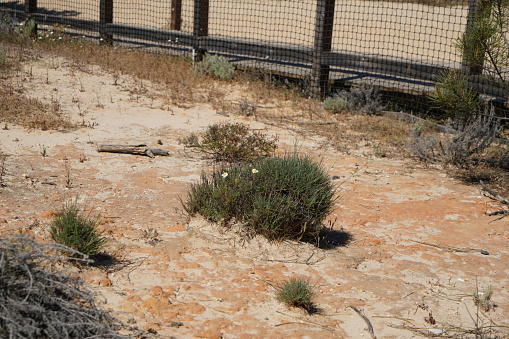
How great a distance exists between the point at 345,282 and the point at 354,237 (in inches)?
33.6

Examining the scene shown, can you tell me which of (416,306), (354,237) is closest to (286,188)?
(354,237)

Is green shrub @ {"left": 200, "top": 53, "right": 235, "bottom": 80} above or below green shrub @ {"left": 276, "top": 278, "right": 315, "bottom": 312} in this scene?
above

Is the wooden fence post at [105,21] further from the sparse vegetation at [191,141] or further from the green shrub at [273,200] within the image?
the green shrub at [273,200]

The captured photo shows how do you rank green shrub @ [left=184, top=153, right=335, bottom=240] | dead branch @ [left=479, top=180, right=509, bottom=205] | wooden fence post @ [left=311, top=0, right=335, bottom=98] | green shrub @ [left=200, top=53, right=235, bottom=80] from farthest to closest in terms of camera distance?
green shrub @ [left=200, top=53, right=235, bottom=80] < wooden fence post @ [left=311, top=0, right=335, bottom=98] < dead branch @ [left=479, top=180, right=509, bottom=205] < green shrub @ [left=184, top=153, right=335, bottom=240]

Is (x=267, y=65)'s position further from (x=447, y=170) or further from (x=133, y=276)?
(x=133, y=276)

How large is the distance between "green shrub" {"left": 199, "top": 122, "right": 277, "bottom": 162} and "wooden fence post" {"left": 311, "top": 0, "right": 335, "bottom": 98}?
9.55 feet

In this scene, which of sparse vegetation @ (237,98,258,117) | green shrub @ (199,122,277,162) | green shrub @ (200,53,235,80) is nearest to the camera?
green shrub @ (199,122,277,162)

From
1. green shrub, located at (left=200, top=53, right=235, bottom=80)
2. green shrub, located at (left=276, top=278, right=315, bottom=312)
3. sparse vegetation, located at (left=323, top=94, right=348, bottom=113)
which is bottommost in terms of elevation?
green shrub, located at (left=276, top=278, right=315, bottom=312)

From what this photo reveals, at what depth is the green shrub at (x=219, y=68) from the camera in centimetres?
983

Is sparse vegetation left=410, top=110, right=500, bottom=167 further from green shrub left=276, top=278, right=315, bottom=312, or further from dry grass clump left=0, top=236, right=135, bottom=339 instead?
dry grass clump left=0, top=236, right=135, bottom=339

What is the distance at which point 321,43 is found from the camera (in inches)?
360

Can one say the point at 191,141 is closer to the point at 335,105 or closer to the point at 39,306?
the point at 335,105

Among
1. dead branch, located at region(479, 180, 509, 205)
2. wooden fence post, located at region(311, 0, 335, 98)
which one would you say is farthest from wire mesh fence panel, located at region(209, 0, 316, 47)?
dead branch, located at region(479, 180, 509, 205)

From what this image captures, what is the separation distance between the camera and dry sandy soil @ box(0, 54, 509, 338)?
3268mm
